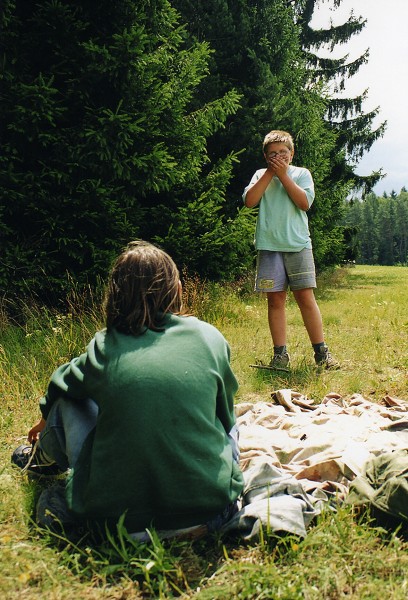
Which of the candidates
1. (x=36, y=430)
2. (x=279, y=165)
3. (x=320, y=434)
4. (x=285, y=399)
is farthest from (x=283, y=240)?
(x=36, y=430)

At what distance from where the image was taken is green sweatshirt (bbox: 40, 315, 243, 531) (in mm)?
1949

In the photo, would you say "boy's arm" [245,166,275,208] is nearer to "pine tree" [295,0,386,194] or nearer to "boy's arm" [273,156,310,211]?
"boy's arm" [273,156,310,211]

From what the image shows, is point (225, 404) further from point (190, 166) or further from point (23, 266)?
point (190, 166)

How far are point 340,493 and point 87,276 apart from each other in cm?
414

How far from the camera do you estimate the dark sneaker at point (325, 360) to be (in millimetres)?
4602

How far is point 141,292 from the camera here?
213 centimetres

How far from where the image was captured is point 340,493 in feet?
7.86

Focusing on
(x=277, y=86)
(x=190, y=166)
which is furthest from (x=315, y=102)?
(x=190, y=166)

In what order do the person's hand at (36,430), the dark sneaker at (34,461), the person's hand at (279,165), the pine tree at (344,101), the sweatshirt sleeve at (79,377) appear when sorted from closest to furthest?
1. the sweatshirt sleeve at (79,377)
2. the person's hand at (36,430)
3. the dark sneaker at (34,461)
4. the person's hand at (279,165)
5. the pine tree at (344,101)

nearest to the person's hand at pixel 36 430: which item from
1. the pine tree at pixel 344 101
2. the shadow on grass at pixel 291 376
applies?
the shadow on grass at pixel 291 376

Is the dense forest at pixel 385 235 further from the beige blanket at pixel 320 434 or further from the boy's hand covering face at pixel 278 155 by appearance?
the beige blanket at pixel 320 434

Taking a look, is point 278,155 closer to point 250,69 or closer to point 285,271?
point 285,271

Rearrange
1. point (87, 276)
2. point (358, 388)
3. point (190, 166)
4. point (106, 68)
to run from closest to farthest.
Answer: point (358, 388) → point (106, 68) → point (87, 276) → point (190, 166)

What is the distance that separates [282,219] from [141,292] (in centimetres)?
279
